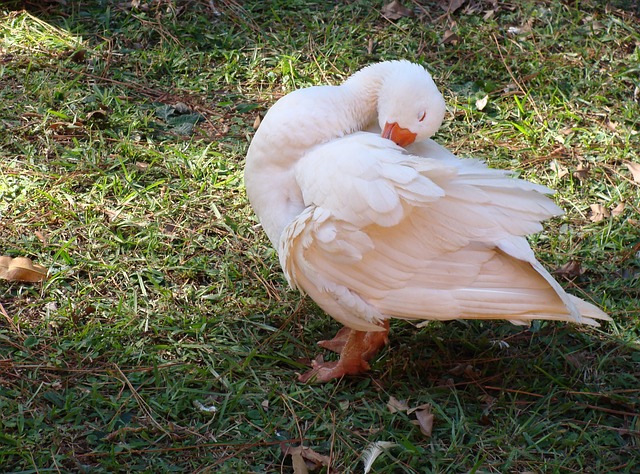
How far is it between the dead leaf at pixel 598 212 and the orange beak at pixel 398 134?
1424 mm

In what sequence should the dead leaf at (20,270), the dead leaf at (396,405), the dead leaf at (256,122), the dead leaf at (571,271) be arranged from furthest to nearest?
the dead leaf at (256,122) < the dead leaf at (571,271) < the dead leaf at (20,270) < the dead leaf at (396,405)

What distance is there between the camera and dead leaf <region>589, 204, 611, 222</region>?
4312 millimetres

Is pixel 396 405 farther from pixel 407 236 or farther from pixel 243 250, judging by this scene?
pixel 243 250

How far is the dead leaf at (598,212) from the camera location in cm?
431

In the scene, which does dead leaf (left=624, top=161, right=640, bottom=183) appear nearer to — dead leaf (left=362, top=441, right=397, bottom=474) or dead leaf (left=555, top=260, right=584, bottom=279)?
dead leaf (left=555, top=260, right=584, bottom=279)

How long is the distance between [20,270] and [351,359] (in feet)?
5.05

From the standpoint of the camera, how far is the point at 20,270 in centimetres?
368

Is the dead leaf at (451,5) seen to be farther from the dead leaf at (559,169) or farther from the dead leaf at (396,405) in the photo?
the dead leaf at (396,405)

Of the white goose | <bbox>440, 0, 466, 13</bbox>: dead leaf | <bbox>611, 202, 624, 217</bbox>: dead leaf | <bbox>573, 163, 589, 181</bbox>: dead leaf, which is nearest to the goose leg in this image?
the white goose

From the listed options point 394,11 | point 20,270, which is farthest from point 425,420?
point 394,11

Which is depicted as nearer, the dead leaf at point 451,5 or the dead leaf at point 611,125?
Answer: the dead leaf at point 611,125

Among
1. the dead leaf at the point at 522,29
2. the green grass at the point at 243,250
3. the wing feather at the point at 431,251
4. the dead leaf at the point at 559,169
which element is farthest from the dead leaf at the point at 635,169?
the wing feather at the point at 431,251

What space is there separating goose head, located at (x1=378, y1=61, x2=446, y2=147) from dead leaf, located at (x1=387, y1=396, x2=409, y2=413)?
105cm

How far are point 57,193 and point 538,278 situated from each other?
2449 mm
